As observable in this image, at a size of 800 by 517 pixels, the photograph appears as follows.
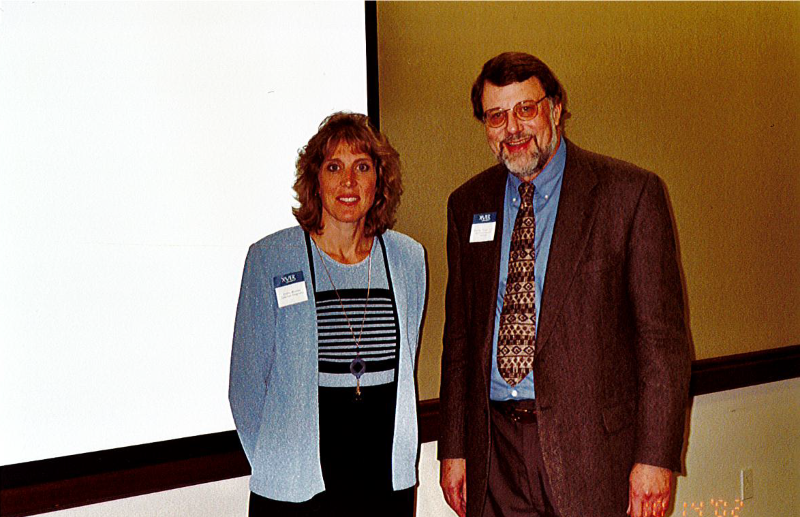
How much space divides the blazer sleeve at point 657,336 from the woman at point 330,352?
60 centimetres

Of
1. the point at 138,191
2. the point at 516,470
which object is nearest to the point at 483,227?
the point at 516,470

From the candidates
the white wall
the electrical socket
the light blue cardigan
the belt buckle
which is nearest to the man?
the belt buckle

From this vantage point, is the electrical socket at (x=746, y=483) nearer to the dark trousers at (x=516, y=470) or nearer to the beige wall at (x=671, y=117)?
the beige wall at (x=671, y=117)

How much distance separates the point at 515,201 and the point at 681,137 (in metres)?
1.61

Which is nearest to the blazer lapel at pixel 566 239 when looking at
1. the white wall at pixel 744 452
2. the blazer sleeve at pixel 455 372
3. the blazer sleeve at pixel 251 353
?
the blazer sleeve at pixel 455 372

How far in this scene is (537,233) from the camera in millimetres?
2061

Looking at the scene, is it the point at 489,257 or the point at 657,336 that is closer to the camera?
the point at 657,336

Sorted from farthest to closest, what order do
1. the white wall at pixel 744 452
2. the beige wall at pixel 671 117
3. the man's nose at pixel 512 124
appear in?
the white wall at pixel 744 452 < the beige wall at pixel 671 117 < the man's nose at pixel 512 124

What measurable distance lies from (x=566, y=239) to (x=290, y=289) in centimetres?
71

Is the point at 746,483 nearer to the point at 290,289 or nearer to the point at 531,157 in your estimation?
the point at 531,157

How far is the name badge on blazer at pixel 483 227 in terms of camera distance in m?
2.12

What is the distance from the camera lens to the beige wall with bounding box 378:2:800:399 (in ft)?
8.77

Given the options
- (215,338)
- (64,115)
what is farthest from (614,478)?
Result: (64,115)

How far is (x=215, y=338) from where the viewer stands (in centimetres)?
226
